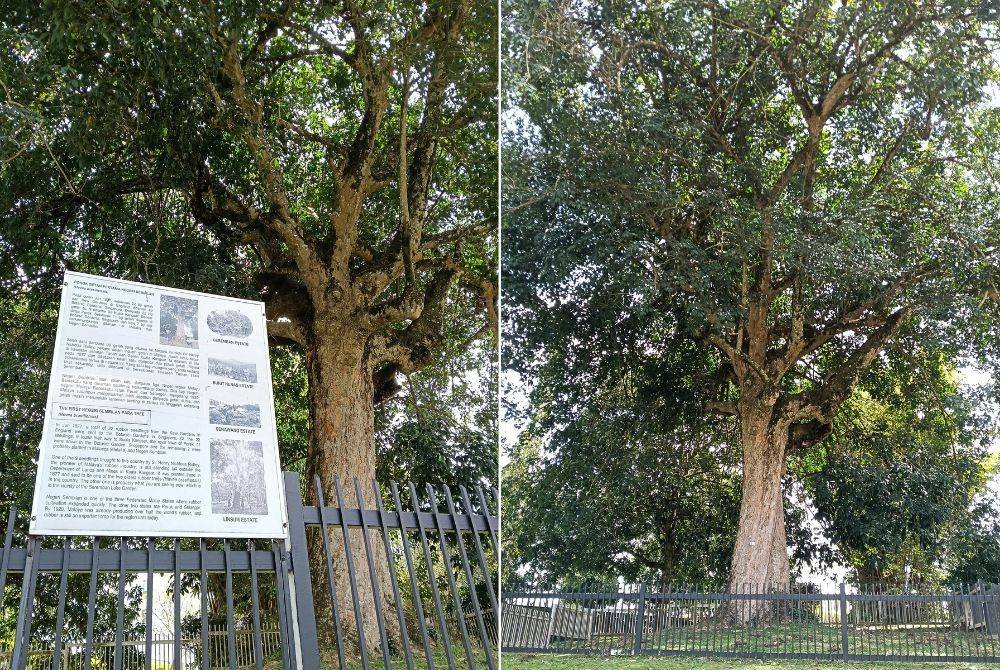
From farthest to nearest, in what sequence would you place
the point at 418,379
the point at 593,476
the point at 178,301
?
the point at 418,379 < the point at 593,476 < the point at 178,301

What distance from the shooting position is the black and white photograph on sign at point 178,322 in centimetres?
178

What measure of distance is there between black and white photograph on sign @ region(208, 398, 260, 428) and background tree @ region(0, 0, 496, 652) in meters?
2.83

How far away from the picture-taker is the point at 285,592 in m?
1.57

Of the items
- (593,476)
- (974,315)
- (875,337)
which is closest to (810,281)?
(875,337)

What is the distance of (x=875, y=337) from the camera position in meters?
4.13

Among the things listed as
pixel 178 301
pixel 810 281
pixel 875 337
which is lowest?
pixel 178 301

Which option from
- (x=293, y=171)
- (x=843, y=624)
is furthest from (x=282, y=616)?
(x=293, y=171)

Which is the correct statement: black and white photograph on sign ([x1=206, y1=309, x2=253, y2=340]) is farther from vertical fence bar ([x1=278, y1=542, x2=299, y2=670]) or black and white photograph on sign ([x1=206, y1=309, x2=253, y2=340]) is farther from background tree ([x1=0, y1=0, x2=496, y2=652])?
background tree ([x1=0, y1=0, x2=496, y2=652])

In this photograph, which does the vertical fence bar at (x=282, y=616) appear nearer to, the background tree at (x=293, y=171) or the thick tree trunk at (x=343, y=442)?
the background tree at (x=293, y=171)

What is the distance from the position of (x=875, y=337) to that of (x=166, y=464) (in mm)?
3569

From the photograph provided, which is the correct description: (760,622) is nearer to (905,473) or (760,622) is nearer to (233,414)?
(905,473)

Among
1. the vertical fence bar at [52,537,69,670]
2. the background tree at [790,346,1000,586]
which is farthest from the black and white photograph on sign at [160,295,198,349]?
the background tree at [790,346,1000,586]

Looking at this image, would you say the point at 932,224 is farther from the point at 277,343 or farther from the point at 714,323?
the point at 277,343

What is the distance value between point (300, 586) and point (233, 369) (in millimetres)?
505
